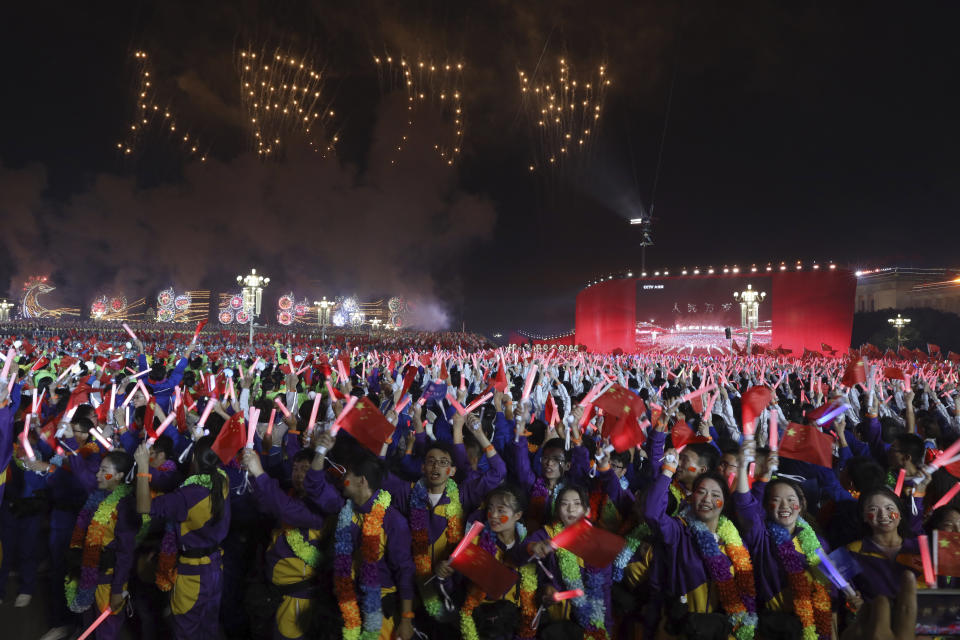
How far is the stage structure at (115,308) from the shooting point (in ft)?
170

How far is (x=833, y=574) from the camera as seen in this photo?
237 centimetres

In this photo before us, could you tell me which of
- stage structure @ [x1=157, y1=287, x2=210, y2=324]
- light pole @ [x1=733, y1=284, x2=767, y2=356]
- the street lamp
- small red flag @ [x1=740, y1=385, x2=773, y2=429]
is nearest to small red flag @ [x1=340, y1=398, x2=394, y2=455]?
small red flag @ [x1=740, y1=385, x2=773, y2=429]

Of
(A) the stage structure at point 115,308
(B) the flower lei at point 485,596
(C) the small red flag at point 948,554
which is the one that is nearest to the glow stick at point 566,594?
(B) the flower lei at point 485,596

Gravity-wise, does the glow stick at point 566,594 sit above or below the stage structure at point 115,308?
below

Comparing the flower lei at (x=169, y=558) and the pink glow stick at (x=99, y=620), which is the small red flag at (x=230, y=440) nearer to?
the flower lei at (x=169, y=558)

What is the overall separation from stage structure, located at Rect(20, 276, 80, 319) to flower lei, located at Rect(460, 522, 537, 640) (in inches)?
2382

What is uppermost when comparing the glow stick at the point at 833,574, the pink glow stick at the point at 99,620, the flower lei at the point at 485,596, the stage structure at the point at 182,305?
the stage structure at the point at 182,305

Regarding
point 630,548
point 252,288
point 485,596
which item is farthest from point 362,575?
point 252,288

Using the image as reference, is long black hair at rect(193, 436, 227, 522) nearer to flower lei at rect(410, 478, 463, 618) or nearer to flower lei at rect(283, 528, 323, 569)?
flower lei at rect(283, 528, 323, 569)

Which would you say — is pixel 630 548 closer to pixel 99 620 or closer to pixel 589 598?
pixel 589 598

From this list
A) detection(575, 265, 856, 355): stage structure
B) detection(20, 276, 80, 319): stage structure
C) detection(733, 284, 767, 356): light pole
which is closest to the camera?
detection(733, 284, 767, 356): light pole

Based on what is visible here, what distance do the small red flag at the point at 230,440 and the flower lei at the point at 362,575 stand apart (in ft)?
2.38

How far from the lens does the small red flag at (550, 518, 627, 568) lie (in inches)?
90.4

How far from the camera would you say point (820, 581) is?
2.44 meters
